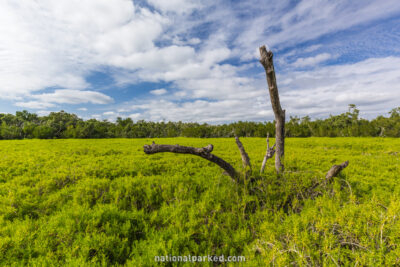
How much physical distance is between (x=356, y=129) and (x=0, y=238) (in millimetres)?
71477

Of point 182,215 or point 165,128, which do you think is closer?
point 182,215

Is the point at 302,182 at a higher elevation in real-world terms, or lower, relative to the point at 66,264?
higher

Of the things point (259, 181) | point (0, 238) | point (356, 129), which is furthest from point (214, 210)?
point (356, 129)

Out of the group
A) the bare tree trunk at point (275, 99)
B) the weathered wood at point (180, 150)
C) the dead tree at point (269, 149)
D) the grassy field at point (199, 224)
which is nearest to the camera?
the grassy field at point (199, 224)

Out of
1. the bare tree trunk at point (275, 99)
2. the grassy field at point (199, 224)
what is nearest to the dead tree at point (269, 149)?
the bare tree trunk at point (275, 99)

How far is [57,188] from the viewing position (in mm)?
5262

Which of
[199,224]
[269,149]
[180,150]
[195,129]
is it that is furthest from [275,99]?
[195,129]

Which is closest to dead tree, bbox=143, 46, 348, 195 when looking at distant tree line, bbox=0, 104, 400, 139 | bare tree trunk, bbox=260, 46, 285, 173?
bare tree trunk, bbox=260, 46, 285, 173

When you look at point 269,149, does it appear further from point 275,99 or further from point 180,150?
point 180,150

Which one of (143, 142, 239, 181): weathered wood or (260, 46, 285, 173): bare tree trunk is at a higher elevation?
(260, 46, 285, 173): bare tree trunk

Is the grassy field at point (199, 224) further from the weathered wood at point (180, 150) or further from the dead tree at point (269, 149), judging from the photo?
the weathered wood at point (180, 150)

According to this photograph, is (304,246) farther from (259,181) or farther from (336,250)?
(259,181)

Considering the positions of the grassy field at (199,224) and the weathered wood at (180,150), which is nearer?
the grassy field at (199,224)

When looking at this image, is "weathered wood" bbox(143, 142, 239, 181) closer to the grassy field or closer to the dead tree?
the dead tree
